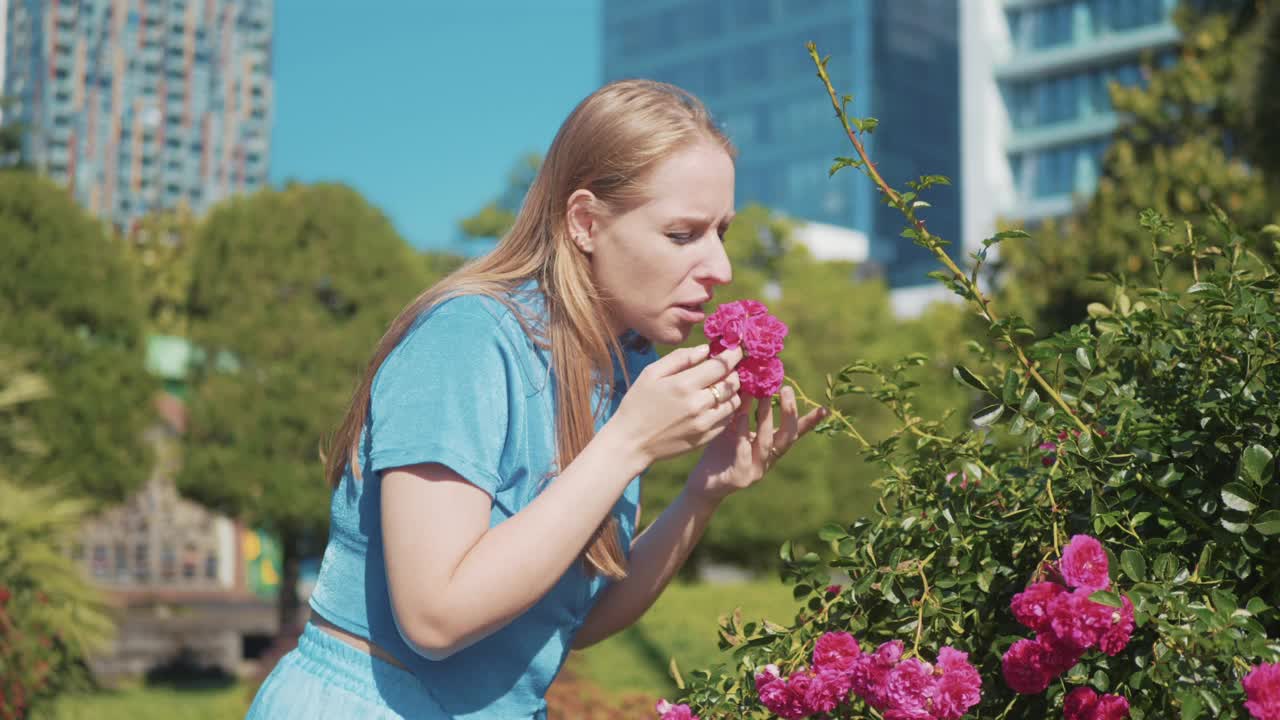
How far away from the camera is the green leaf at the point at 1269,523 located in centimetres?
162

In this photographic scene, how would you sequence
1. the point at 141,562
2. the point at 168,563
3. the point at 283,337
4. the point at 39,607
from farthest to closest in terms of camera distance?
the point at 168,563 → the point at 141,562 → the point at 283,337 → the point at 39,607

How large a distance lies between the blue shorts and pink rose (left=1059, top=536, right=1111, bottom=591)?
2.90ft

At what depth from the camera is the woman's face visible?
6.51ft

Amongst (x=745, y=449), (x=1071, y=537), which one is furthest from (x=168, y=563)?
(x=1071, y=537)

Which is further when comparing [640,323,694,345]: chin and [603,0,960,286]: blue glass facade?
[603,0,960,286]: blue glass facade

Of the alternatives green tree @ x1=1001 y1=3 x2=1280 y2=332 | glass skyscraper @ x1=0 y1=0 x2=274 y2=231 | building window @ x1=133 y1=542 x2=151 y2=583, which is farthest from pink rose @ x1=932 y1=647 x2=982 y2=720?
glass skyscraper @ x1=0 y1=0 x2=274 y2=231

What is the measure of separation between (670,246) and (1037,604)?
75 centimetres

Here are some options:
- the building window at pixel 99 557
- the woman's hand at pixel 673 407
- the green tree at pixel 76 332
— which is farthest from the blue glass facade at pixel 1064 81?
the woman's hand at pixel 673 407

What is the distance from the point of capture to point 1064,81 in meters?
43.6

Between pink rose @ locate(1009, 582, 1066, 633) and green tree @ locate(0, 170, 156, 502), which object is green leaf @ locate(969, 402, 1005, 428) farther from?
green tree @ locate(0, 170, 156, 502)

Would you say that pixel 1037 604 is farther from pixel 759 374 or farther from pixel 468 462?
pixel 468 462

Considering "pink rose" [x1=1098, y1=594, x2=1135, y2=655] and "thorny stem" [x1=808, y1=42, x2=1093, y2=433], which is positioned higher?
"thorny stem" [x1=808, y1=42, x2=1093, y2=433]

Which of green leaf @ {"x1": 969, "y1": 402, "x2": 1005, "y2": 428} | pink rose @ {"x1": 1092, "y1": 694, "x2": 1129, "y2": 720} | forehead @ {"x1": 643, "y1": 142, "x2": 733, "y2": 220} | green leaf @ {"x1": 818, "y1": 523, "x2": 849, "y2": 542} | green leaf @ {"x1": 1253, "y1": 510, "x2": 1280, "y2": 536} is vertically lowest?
pink rose @ {"x1": 1092, "y1": 694, "x2": 1129, "y2": 720}

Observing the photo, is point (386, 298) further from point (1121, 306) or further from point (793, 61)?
point (793, 61)
